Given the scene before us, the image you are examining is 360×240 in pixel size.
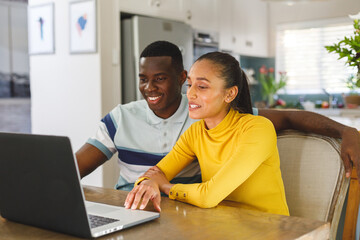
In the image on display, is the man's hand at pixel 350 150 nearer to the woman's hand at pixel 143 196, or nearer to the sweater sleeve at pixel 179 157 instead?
the sweater sleeve at pixel 179 157

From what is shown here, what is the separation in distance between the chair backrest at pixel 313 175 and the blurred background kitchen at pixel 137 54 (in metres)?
1.04

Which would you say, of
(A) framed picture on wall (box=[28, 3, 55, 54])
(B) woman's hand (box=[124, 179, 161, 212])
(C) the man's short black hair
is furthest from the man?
(A) framed picture on wall (box=[28, 3, 55, 54])

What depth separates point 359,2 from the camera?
20.3 ft

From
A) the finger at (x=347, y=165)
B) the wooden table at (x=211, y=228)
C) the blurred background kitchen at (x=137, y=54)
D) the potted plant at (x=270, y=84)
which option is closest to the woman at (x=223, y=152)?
the wooden table at (x=211, y=228)

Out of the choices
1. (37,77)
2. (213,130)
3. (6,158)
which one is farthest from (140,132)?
(37,77)

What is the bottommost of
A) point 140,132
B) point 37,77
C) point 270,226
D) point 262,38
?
point 270,226

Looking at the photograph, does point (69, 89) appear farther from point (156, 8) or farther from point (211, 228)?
point (211, 228)

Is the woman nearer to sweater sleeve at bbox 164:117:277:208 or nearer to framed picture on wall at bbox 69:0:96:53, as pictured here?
sweater sleeve at bbox 164:117:277:208

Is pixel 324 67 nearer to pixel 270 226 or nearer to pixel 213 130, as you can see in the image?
pixel 213 130

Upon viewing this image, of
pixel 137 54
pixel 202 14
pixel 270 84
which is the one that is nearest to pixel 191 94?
pixel 137 54

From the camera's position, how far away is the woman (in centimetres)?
134

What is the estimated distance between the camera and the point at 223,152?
1.51 m

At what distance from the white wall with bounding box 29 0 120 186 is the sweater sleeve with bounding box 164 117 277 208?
8.03ft

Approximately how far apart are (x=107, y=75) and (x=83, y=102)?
12.1 inches
